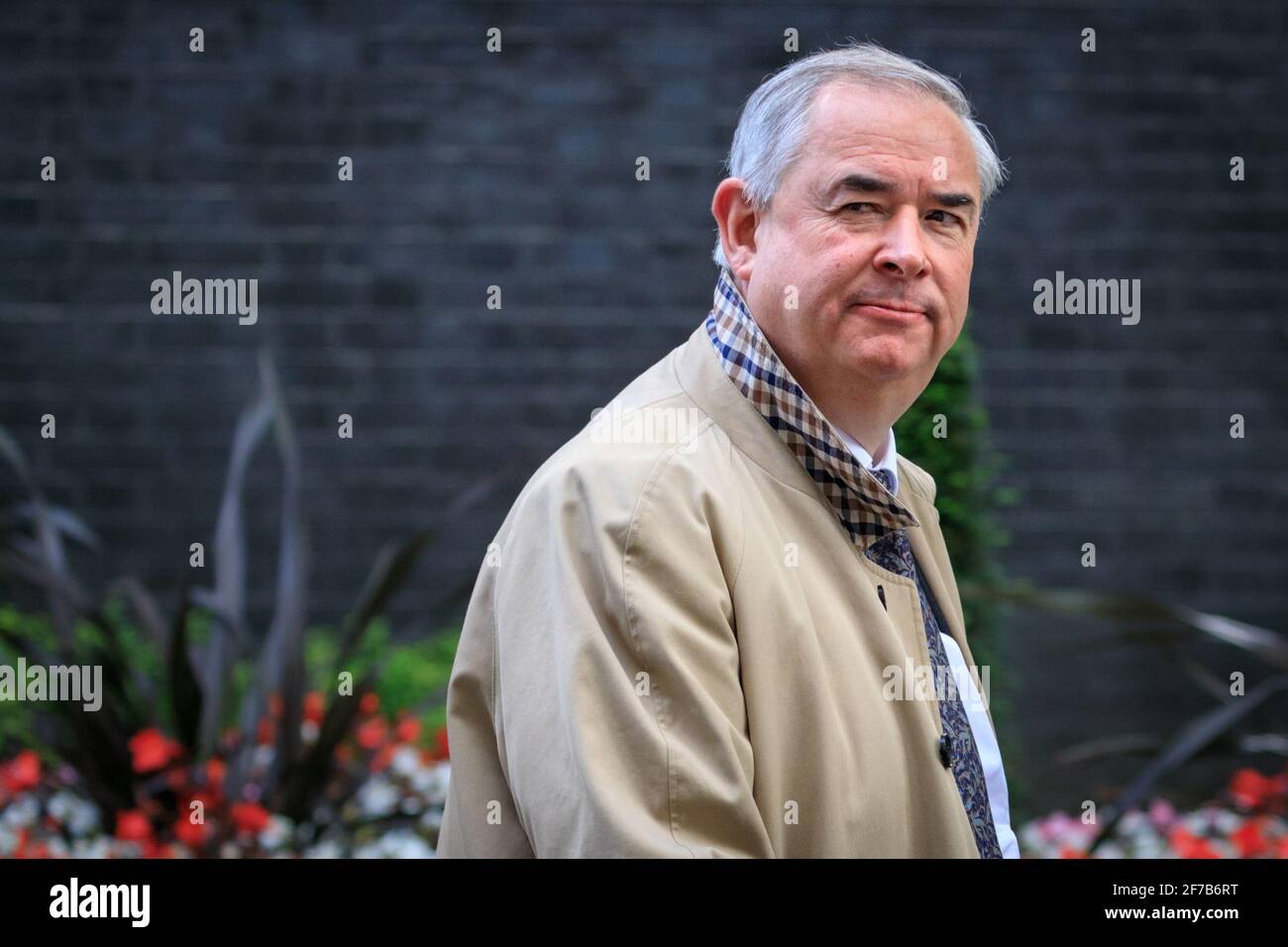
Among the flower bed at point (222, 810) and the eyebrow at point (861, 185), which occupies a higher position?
the eyebrow at point (861, 185)

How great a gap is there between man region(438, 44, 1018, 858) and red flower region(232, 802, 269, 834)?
1.95 m

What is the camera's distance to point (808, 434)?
2.03 meters

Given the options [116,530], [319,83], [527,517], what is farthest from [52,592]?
[527,517]

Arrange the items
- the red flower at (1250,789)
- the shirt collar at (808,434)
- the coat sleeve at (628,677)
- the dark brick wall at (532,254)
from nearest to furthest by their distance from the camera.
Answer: the coat sleeve at (628,677) → the shirt collar at (808,434) → the red flower at (1250,789) → the dark brick wall at (532,254)

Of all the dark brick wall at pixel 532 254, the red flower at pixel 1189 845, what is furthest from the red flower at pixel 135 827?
the red flower at pixel 1189 845

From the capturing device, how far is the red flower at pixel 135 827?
3.88m

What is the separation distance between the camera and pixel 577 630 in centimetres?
176

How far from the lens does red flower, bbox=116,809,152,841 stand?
12.7ft

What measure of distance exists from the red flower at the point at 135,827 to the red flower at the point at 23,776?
35 cm

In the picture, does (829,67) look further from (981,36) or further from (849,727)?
(981,36)

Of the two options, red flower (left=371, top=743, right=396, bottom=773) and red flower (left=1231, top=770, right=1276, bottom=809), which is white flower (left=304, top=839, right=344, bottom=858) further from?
red flower (left=1231, top=770, right=1276, bottom=809)

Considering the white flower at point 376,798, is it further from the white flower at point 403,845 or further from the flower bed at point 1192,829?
the flower bed at point 1192,829

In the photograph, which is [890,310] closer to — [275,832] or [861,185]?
[861,185]

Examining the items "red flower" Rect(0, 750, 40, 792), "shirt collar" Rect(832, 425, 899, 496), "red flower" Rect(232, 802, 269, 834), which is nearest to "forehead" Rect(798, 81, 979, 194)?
"shirt collar" Rect(832, 425, 899, 496)
